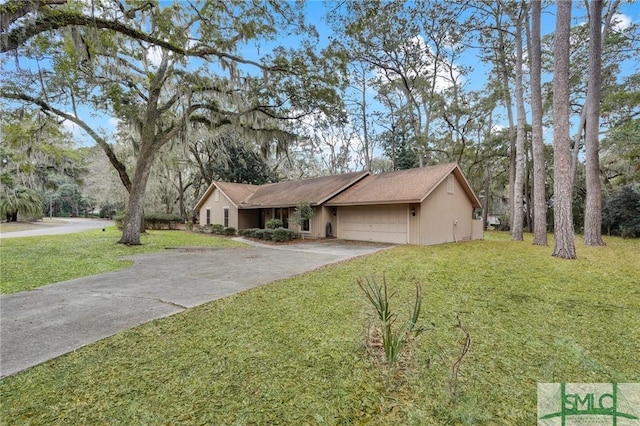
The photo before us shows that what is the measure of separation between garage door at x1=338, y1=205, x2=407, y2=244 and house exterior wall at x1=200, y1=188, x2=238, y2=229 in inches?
317

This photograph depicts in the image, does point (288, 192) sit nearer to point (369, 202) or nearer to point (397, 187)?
point (369, 202)

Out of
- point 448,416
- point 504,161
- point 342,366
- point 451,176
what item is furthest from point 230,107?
point 504,161

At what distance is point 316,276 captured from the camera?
22.2 feet

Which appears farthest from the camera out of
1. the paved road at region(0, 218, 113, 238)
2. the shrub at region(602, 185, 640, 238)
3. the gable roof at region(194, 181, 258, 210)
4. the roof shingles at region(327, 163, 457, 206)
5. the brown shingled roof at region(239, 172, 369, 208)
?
the gable roof at region(194, 181, 258, 210)

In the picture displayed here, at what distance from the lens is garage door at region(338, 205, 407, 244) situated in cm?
1364

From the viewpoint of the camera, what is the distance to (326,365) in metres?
2.91

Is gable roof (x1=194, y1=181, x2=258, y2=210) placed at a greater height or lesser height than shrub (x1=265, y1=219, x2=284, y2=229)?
greater

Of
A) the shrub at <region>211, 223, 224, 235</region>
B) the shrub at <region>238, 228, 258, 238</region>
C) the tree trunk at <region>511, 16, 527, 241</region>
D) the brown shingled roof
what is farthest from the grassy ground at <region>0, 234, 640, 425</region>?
the shrub at <region>211, 223, 224, 235</region>

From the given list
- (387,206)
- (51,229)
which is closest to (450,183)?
(387,206)

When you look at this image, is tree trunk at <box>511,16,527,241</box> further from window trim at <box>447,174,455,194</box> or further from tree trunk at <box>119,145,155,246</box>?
tree trunk at <box>119,145,155,246</box>

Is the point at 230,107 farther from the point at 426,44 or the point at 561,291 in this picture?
the point at 426,44

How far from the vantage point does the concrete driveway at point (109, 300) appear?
3447 millimetres

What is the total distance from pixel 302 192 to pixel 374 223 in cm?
539

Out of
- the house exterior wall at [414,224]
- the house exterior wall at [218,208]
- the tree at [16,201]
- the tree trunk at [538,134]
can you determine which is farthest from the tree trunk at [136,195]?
the tree at [16,201]
